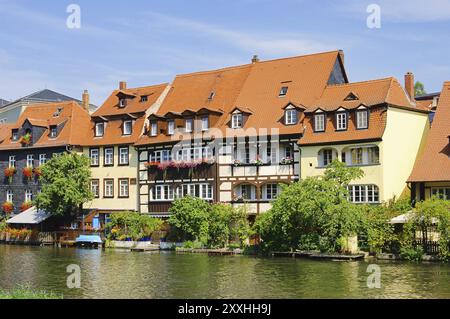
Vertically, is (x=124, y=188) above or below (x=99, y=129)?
below

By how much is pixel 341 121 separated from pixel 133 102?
18.5 meters

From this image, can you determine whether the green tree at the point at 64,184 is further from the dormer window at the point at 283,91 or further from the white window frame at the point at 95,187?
the dormer window at the point at 283,91

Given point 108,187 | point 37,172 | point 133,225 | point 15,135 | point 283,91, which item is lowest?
point 133,225

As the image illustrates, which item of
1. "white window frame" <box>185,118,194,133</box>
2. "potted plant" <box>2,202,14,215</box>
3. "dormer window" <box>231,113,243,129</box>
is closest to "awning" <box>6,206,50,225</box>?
"potted plant" <box>2,202,14,215</box>

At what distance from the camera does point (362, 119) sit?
42250mm

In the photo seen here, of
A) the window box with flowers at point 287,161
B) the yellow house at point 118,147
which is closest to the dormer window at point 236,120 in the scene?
the window box with flowers at point 287,161

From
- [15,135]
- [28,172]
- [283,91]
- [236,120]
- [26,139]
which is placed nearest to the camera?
[236,120]

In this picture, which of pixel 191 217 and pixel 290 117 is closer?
pixel 191 217

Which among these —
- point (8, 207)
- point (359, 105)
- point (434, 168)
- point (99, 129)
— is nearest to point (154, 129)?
point (99, 129)

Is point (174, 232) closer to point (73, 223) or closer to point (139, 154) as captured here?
point (139, 154)

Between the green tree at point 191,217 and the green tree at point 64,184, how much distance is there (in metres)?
9.57

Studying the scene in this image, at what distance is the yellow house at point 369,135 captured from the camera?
4122 cm

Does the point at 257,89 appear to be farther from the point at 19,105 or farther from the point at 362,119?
the point at 19,105

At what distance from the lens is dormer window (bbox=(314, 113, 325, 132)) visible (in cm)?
4375
